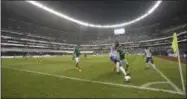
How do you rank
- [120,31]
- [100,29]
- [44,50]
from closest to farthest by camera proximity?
[44,50]
[120,31]
[100,29]

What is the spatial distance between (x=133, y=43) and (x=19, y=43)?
6634 cm

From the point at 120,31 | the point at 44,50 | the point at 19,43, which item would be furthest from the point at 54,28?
the point at 120,31

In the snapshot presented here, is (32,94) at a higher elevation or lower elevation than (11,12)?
lower

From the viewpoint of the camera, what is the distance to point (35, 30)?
284ft

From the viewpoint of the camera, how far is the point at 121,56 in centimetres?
870

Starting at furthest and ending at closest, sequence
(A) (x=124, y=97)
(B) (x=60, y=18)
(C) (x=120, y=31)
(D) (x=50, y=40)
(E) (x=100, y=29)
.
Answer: (E) (x=100, y=29) < (C) (x=120, y=31) < (D) (x=50, y=40) < (B) (x=60, y=18) < (A) (x=124, y=97)

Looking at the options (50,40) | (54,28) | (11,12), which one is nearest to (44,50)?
(50,40)

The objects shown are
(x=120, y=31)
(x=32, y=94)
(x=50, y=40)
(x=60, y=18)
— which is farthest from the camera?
(x=120, y=31)

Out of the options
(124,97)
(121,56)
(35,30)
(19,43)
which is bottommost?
(124,97)

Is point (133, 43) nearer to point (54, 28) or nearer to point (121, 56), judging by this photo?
point (54, 28)

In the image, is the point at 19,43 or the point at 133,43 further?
the point at 133,43

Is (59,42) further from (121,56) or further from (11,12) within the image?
(121,56)

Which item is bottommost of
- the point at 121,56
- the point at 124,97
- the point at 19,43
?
the point at 124,97

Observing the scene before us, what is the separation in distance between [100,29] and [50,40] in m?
40.6
